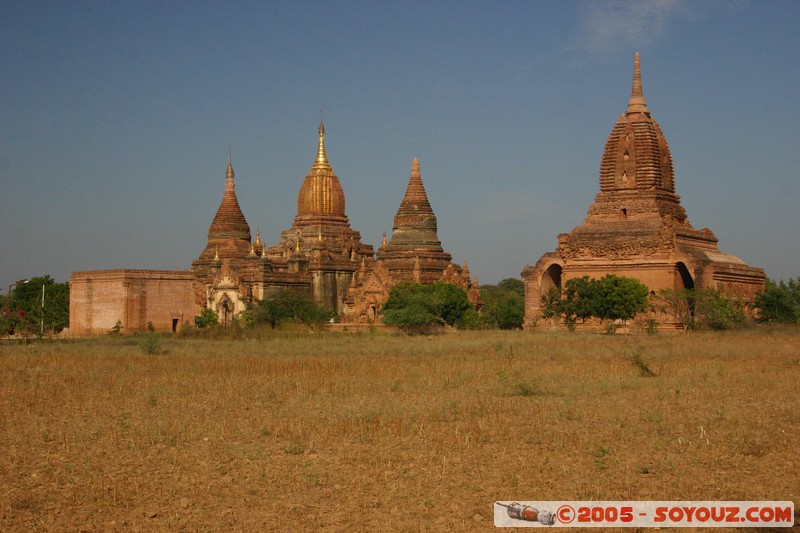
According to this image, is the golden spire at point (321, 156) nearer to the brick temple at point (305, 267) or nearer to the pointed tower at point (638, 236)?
the brick temple at point (305, 267)

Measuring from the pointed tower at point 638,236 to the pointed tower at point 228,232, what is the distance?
70.3ft

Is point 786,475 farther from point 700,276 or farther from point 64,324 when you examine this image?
point 64,324

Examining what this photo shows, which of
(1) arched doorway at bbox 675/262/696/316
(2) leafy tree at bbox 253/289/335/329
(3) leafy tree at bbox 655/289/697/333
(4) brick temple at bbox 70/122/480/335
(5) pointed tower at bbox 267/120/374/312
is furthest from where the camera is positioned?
(5) pointed tower at bbox 267/120/374/312

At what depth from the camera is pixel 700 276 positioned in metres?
34.9

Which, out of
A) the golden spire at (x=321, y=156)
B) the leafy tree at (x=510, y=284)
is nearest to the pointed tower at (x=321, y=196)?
the golden spire at (x=321, y=156)

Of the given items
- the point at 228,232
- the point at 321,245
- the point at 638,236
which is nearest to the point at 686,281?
the point at 638,236

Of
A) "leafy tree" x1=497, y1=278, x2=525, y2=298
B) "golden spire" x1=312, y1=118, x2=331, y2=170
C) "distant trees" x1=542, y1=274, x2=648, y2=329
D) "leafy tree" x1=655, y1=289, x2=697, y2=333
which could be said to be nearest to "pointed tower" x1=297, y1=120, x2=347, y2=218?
"golden spire" x1=312, y1=118, x2=331, y2=170

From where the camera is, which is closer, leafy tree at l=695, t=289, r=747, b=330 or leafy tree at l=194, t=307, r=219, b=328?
leafy tree at l=695, t=289, r=747, b=330

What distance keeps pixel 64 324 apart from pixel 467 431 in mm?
35553

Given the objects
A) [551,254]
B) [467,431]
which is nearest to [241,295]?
[551,254]

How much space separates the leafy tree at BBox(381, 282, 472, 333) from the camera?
37062 millimetres

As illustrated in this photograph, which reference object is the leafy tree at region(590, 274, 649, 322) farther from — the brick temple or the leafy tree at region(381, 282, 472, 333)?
the brick temple

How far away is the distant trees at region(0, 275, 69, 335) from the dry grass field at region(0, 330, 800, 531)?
16400mm

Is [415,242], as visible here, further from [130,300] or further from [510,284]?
[510,284]
